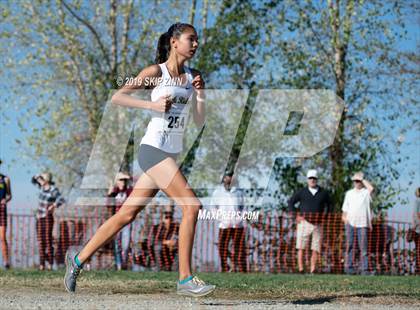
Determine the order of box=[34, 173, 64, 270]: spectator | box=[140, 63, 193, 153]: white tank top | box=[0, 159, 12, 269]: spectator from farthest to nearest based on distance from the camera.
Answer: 1. box=[34, 173, 64, 270]: spectator
2. box=[0, 159, 12, 269]: spectator
3. box=[140, 63, 193, 153]: white tank top

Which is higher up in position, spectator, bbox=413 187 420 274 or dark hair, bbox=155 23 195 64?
dark hair, bbox=155 23 195 64

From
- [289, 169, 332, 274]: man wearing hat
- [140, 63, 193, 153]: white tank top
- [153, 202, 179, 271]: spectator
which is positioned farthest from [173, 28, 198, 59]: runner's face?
[153, 202, 179, 271]: spectator

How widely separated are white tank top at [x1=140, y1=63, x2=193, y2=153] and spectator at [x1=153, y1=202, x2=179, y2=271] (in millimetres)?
10502

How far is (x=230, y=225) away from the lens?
16578 millimetres

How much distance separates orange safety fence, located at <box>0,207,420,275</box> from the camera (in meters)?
16.9

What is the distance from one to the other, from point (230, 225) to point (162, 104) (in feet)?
32.8

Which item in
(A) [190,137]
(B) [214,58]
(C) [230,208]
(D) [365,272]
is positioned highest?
(B) [214,58]

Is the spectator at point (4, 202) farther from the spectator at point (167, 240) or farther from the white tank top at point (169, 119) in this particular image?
the white tank top at point (169, 119)

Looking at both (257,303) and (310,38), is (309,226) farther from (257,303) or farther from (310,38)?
(257,303)

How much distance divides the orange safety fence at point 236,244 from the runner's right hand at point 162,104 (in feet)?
32.6

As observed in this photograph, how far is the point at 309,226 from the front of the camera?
16984 millimetres

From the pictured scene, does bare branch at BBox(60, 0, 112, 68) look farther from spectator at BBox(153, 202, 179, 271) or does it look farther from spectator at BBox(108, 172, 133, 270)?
spectator at BBox(108, 172, 133, 270)

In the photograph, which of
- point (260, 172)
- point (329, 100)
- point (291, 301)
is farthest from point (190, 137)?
point (291, 301)

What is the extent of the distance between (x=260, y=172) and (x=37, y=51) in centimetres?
708
